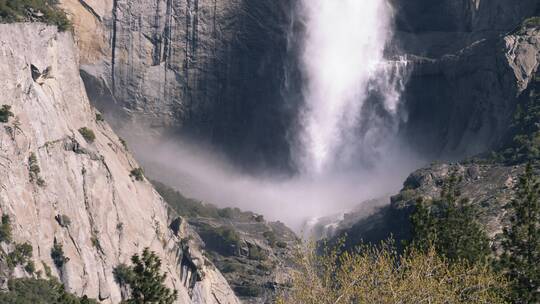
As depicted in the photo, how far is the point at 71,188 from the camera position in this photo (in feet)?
449

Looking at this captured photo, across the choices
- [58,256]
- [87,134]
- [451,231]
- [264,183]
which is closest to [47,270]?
[58,256]

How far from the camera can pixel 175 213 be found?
15775cm

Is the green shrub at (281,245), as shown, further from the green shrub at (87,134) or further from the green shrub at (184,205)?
the green shrub at (87,134)

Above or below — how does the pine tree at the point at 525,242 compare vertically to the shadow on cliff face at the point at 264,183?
above

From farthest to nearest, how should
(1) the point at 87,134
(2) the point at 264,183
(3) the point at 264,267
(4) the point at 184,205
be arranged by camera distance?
(2) the point at 264,183 < (4) the point at 184,205 < (3) the point at 264,267 < (1) the point at 87,134

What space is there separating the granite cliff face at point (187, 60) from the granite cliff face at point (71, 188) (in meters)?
29.4

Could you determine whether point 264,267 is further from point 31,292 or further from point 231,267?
point 31,292

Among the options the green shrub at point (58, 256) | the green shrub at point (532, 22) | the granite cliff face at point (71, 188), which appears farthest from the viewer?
the green shrub at point (532, 22)

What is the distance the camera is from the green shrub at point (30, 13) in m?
139

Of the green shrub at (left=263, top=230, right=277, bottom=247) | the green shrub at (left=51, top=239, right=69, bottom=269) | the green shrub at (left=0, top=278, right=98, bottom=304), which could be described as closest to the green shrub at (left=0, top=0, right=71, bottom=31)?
the green shrub at (left=51, top=239, right=69, bottom=269)

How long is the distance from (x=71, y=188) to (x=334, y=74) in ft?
211

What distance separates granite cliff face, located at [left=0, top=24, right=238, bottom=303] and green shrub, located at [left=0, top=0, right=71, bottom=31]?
941 mm

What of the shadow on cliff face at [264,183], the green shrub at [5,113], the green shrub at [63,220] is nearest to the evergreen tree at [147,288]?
the green shrub at [63,220]

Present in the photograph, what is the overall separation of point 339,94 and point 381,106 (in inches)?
283
